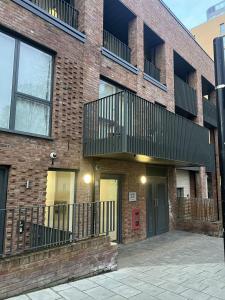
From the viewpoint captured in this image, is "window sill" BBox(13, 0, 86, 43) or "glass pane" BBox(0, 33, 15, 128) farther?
"window sill" BBox(13, 0, 86, 43)

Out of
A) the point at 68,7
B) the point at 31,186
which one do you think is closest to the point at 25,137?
the point at 31,186

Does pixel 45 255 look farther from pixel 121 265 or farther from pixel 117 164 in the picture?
pixel 117 164

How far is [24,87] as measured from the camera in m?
6.39

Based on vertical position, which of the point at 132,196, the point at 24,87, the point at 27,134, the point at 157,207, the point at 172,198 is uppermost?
the point at 24,87

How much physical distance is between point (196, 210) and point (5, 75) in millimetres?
8955

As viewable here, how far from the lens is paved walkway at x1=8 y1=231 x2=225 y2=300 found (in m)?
4.64

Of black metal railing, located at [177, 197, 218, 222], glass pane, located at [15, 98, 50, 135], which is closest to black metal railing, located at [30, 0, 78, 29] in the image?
glass pane, located at [15, 98, 50, 135]

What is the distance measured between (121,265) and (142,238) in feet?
10.7

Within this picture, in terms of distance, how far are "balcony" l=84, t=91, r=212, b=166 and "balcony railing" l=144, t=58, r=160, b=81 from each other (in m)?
3.73

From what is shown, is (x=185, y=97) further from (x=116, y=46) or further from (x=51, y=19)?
(x=51, y=19)

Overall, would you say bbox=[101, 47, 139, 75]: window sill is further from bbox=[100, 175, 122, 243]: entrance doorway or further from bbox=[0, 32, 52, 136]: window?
bbox=[100, 175, 122, 243]: entrance doorway

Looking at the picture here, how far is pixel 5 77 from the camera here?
602cm

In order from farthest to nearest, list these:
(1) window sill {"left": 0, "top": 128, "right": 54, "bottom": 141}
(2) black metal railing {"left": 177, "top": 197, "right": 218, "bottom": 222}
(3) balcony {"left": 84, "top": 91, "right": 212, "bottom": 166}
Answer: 1. (2) black metal railing {"left": 177, "top": 197, "right": 218, "bottom": 222}
2. (3) balcony {"left": 84, "top": 91, "right": 212, "bottom": 166}
3. (1) window sill {"left": 0, "top": 128, "right": 54, "bottom": 141}

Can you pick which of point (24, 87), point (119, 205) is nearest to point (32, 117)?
point (24, 87)
